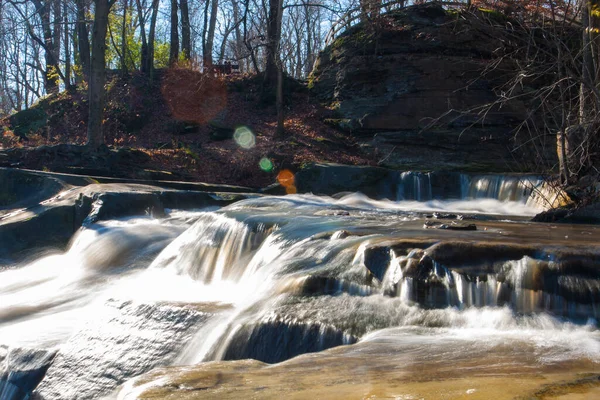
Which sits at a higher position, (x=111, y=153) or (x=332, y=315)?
(x=111, y=153)

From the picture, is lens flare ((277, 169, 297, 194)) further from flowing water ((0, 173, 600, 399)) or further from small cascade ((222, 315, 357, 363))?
small cascade ((222, 315, 357, 363))

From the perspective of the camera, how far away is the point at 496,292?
534 centimetres

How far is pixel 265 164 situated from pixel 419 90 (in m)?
6.29

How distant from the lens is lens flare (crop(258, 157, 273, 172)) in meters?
17.2

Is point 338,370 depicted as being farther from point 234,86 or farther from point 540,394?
point 234,86

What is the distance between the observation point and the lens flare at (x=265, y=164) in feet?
56.4

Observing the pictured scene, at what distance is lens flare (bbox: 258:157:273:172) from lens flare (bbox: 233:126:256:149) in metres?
1.35

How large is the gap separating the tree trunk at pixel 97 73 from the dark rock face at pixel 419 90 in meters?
7.79

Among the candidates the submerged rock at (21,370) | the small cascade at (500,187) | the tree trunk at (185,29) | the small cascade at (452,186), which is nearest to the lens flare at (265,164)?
the small cascade at (452,186)

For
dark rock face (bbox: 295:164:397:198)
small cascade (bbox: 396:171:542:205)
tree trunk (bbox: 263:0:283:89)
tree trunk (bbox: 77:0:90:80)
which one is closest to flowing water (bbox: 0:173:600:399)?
small cascade (bbox: 396:171:542:205)

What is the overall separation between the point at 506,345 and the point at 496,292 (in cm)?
103

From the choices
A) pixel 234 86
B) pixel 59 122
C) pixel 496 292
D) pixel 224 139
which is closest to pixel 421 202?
pixel 224 139

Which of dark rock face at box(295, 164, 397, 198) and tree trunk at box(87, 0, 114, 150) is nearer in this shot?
dark rock face at box(295, 164, 397, 198)

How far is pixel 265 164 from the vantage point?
17266 mm
